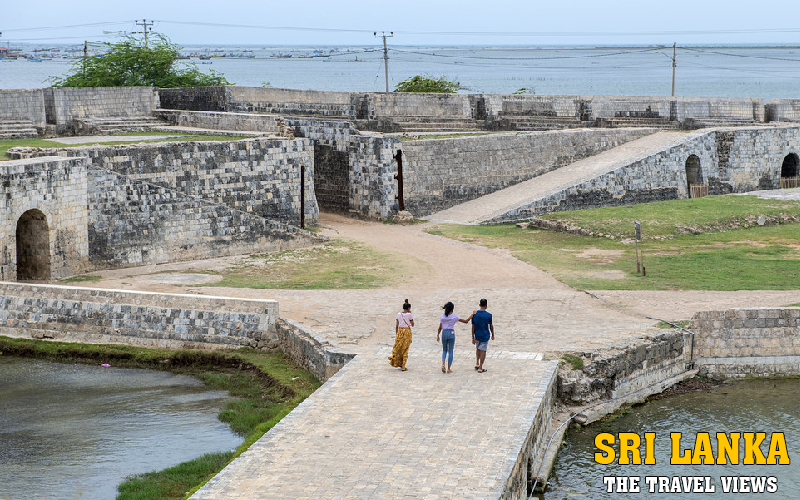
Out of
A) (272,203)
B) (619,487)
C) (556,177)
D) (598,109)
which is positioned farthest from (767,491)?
(598,109)

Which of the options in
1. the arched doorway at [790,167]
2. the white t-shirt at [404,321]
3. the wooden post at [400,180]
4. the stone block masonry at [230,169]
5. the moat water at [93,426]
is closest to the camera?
the moat water at [93,426]

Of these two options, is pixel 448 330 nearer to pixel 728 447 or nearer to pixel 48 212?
pixel 728 447

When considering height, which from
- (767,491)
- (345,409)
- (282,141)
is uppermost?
(282,141)

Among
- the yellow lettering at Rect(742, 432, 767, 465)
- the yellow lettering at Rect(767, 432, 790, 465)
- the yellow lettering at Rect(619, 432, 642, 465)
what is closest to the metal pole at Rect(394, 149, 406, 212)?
the yellow lettering at Rect(619, 432, 642, 465)

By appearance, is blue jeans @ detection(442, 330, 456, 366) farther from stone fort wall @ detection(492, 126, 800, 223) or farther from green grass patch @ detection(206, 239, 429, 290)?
stone fort wall @ detection(492, 126, 800, 223)

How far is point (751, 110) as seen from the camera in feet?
125

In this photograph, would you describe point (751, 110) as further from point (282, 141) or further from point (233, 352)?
point (233, 352)

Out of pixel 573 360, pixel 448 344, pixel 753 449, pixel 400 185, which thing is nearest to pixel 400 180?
pixel 400 185

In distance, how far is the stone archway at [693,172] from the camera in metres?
35.2

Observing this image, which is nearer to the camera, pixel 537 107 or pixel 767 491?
pixel 767 491

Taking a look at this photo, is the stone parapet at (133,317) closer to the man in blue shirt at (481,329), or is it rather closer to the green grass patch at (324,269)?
the green grass patch at (324,269)

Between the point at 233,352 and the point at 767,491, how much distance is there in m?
9.45

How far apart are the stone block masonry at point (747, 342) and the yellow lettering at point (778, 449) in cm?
293

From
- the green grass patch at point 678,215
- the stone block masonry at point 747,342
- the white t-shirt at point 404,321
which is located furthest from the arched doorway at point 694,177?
the white t-shirt at point 404,321
